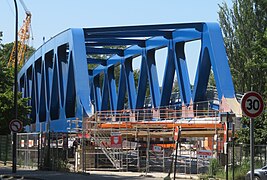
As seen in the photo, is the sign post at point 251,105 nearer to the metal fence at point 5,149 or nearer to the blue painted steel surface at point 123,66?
the blue painted steel surface at point 123,66

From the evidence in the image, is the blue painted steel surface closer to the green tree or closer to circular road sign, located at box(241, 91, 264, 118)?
the green tree

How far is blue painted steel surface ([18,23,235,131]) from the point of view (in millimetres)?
53625

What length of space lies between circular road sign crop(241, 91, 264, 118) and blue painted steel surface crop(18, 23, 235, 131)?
33.2 m

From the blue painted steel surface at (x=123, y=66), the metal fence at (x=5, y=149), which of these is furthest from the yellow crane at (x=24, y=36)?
the metal fence at (x=5, y=149)

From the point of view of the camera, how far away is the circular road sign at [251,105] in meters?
14.3

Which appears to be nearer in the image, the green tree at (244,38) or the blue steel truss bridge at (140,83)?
the blue steel truss bridge at (140,83)

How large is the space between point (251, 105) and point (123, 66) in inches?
2539

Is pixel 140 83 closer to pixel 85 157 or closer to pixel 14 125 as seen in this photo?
pixel 85 157

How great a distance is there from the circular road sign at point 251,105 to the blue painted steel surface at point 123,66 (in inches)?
1307

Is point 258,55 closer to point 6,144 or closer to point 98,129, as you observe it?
point 98,129

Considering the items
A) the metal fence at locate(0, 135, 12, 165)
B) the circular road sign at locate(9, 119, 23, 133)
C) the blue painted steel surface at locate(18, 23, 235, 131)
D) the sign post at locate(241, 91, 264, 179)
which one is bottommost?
the metal fence at locate(0, 135, 12, 165)

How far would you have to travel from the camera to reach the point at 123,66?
3098 inches

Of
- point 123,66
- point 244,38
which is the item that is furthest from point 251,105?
point 123,66

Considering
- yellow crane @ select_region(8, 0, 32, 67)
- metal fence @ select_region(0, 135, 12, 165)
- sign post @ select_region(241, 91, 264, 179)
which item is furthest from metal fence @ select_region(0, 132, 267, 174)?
yellow crane @ select_region(8, 0, 32, 67)
